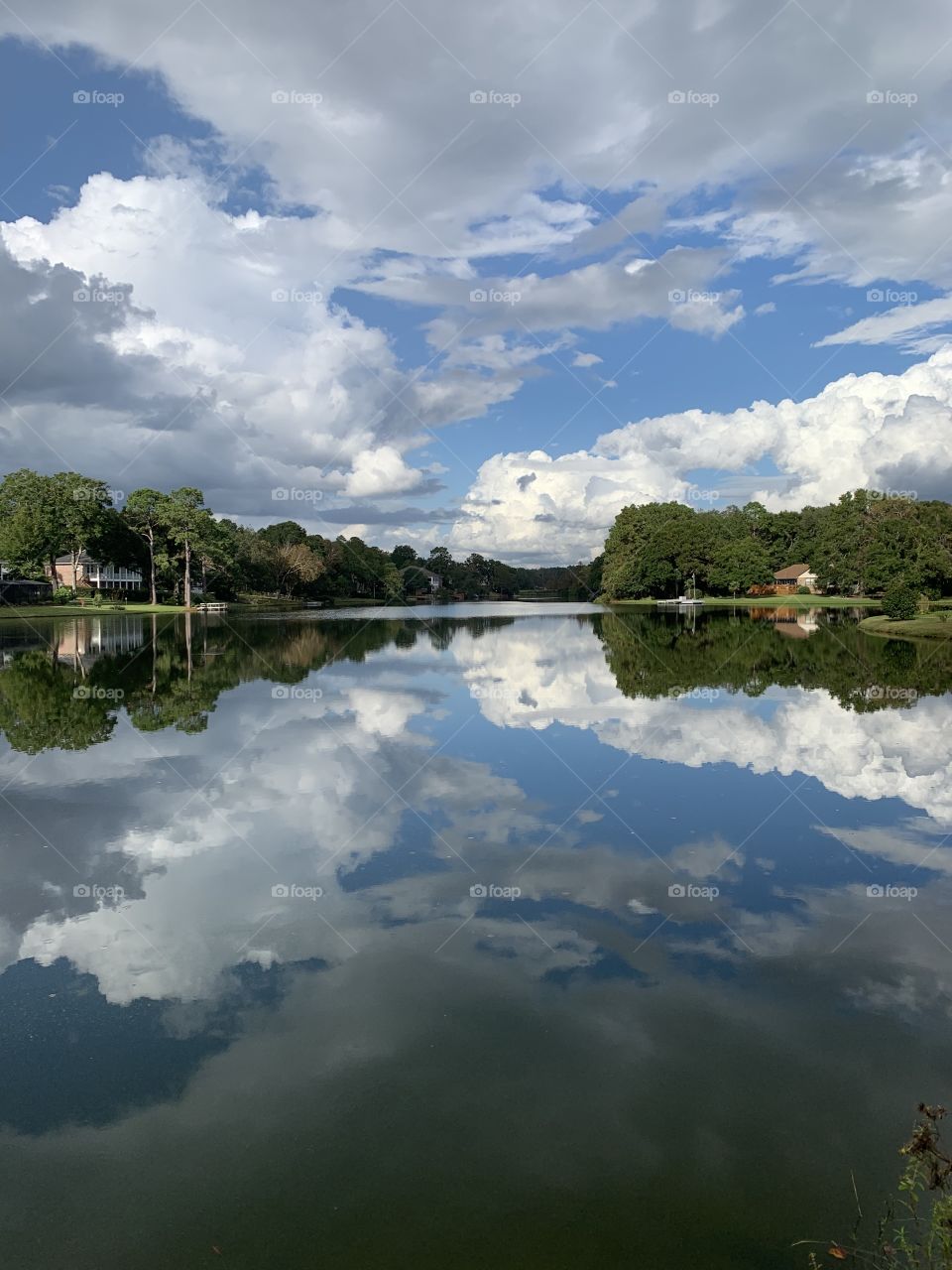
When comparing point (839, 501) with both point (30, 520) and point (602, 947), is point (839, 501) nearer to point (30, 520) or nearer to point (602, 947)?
point (30, 520)

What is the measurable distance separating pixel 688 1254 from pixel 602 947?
356 centimetres

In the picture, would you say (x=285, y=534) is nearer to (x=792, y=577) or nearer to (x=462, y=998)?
(x=792, y=577)

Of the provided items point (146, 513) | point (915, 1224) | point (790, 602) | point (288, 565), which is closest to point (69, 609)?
point (146, 513)

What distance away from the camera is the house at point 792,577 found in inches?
5414

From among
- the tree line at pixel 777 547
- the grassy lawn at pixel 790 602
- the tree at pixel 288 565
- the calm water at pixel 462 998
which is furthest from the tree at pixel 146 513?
the calm water at pixel 462 998

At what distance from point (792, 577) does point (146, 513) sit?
10802 cm

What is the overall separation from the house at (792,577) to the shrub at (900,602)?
258 feet

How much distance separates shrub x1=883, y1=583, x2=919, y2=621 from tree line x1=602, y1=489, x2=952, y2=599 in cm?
1788

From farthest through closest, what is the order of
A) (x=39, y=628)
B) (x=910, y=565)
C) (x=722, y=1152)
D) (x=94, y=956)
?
(x=910, y=565) < (x=39, y=628) < (x=94, y=956) < (x=722, y=1152)

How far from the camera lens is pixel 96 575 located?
384 ft

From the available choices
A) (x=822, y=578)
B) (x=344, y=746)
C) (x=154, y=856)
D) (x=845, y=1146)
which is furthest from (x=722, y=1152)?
(x=822, y=578)

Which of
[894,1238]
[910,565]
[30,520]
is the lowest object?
[894,1238]

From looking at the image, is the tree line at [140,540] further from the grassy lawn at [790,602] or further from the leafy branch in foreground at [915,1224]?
the leafy branch in foreground at [915,1224]

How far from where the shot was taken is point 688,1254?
4.29 meters
